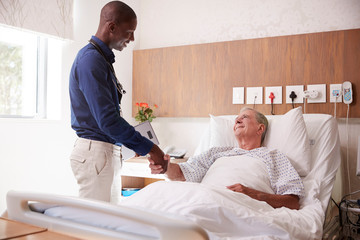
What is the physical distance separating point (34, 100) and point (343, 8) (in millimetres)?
2477

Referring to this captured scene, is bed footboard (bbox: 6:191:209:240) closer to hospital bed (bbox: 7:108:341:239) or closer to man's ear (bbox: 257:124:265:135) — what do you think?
hospital bed (bbox: 7:108:341:239)

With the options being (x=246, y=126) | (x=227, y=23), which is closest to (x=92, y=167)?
(x=246, y=126)

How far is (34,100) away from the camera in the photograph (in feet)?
9.16

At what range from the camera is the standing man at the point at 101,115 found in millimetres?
1538

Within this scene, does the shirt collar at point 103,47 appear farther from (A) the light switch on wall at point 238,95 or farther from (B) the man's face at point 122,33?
(A) the light switch on wall at point 238,95

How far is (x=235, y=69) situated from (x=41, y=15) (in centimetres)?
154

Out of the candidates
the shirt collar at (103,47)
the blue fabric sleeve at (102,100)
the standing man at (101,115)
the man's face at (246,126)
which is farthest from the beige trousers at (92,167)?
the man's face at (246,126)

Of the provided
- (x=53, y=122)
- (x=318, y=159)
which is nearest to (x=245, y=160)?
(x=318, y=159)

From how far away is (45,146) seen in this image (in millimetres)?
2621

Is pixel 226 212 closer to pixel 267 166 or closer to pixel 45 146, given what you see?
pixel 267 166

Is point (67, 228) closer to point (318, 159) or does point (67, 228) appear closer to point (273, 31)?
point (318, 159)

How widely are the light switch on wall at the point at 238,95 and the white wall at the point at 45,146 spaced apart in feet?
4.37

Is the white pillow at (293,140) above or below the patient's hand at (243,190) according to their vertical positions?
above

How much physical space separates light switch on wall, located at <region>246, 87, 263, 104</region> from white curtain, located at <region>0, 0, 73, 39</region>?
1492 mm
